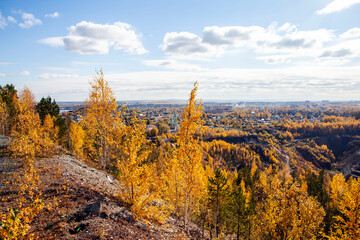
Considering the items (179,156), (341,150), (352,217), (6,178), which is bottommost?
(341,150)

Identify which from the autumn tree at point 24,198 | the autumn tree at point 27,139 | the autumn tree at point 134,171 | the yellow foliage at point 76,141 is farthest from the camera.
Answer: the yellow foliage at point 76,141

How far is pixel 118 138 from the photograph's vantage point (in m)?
14.1

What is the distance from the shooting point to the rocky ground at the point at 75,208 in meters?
10.4

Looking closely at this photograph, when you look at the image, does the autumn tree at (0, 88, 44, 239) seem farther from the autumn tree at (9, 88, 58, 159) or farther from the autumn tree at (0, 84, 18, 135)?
the autumn tree at (0, 84, 18, 135)

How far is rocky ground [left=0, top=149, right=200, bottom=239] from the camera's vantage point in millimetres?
10406

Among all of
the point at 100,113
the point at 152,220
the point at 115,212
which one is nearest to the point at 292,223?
the point at 152,220

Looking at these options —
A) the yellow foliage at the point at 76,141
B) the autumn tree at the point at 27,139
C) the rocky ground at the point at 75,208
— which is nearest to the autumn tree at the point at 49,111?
the yellow foliage at the point at 76,141

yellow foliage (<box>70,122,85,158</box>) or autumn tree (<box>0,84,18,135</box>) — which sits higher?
autumn tree (<box>0,84,18,135</box>)

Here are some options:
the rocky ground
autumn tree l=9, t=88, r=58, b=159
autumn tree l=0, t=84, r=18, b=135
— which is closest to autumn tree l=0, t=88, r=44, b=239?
autumn tree l=9, t=88, r=58, b=159

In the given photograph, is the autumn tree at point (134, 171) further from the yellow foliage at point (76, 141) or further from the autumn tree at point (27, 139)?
the yellow foliage at point (76, 141)

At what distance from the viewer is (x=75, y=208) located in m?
12.4

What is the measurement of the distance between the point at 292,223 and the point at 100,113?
22.8 meters

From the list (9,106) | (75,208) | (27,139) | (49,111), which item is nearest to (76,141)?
(49,111)

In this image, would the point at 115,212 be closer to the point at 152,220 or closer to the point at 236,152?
the point at 152,220
